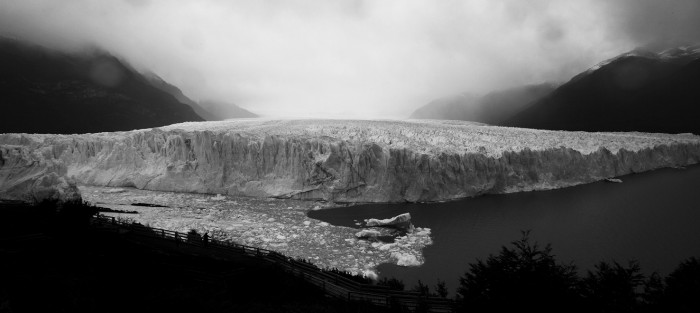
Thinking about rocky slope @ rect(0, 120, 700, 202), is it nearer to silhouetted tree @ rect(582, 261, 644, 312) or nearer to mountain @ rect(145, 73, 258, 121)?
silhouetted tree @ rect(582, 261, 644, 312)

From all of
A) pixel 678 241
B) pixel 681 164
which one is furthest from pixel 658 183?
pixel 678 241

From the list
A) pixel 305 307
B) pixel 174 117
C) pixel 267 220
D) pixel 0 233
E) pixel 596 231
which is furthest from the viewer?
pixel 174 117

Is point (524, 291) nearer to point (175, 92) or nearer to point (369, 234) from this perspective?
point (369, 234)

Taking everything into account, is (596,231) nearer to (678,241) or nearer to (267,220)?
(678,241)

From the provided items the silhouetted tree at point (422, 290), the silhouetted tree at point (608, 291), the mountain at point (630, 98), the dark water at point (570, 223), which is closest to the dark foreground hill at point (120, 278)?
the silhouetted tree at point (422, 290)

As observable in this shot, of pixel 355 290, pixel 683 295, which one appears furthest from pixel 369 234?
pixel 683 295

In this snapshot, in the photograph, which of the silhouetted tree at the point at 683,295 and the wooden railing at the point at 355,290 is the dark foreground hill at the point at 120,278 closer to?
the wooden railing at the point at 355,290

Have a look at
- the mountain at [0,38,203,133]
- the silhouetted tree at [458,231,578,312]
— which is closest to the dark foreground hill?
the silhouetted tree at [458,231,578,312]
